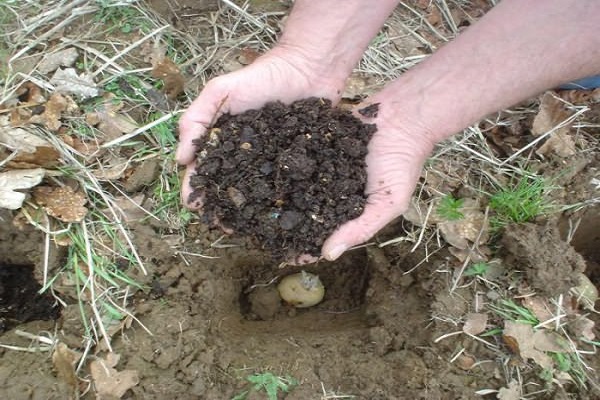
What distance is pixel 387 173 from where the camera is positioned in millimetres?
2141

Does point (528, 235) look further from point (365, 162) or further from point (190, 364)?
point (190, 364)

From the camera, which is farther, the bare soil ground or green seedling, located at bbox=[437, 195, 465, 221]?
green seedling, located at bbox=[437, 195, 465, 221]

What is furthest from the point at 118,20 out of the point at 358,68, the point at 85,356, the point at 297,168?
the point at 85,356

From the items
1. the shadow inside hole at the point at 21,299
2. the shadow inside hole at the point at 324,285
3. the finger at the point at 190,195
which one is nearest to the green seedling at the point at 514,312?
the shadow inside hole at the point at 324,285

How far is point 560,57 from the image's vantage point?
190 centimetres

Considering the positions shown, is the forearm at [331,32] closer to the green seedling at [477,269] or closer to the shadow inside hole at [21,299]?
the green seedling at [477,269]

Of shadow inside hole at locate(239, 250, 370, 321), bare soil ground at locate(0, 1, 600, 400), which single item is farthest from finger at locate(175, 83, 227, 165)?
shadow inside hole at locate(239, 250, 370, 321)

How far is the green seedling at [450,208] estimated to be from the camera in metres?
2.46

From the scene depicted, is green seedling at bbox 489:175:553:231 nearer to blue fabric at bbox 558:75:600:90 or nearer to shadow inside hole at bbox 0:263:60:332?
blue fabric at bbox 558:75:600:90

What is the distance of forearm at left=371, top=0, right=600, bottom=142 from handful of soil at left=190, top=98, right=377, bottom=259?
279mm

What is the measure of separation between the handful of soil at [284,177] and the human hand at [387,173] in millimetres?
47

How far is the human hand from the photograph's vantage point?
206 cm

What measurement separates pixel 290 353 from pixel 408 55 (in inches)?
70.3

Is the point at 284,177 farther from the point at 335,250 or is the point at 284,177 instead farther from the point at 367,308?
the point at 367,308
